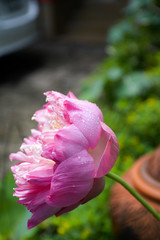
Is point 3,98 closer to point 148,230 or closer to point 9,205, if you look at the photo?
point 9,205

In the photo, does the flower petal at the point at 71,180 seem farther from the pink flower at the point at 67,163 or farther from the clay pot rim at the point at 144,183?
the clay pot rim at the point at 144,183

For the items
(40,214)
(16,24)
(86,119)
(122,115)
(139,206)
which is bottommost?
(16,24)

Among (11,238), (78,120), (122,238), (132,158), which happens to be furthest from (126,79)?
(78,120)

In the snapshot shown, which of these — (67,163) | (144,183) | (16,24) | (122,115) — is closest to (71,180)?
(67,163)

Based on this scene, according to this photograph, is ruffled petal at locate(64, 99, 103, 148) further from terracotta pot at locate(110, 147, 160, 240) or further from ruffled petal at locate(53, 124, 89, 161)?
terracotta pot at locate(110, 147, 160, 240)

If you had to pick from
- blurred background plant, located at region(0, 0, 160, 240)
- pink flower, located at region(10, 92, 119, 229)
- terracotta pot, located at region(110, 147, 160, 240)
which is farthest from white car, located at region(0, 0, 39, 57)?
pink flower, located at region(10, 92, 119, 229)

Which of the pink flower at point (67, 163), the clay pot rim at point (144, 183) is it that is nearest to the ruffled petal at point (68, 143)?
the pink flower at point (67, 163)

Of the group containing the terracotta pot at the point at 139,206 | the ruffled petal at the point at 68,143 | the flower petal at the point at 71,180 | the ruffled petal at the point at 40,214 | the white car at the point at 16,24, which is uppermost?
the ruffled petal at the point at 68,143

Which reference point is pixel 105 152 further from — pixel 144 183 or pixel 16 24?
pixel 16 24
